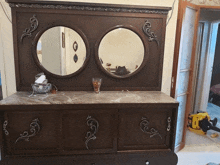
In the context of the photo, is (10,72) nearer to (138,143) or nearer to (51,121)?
(51,121)

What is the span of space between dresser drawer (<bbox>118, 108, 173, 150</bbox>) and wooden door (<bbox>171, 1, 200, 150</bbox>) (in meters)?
0.63

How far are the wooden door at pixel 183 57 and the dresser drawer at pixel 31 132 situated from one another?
4.99 ft

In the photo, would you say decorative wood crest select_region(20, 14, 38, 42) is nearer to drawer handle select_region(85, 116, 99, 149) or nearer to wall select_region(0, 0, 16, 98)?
wall select_region(0, 0, 16, 98)

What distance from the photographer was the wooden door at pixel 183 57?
1.98m

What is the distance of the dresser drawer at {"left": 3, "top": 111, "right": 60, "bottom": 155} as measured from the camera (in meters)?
1.44

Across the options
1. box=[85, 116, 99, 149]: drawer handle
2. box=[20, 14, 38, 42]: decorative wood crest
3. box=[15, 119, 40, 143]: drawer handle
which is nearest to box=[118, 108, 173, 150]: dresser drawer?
box=[85, 116, 99, 149]: drawer handle

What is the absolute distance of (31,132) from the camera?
4.82ft

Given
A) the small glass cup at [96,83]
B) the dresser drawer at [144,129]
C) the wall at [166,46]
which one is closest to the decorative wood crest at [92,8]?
the wall at [166,46]

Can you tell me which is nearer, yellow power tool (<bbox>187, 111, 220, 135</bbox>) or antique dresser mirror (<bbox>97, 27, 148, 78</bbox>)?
antique dresser mirror (<bbox>97, 27, 148, 78</bbox>)

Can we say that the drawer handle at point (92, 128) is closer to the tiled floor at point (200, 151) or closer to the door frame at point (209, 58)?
the tiled floor at point (200, 151)

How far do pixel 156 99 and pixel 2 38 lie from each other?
5.96 ft

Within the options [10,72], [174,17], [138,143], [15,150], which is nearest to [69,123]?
[15,150]

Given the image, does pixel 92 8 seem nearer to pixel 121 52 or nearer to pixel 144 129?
pixel 121 52

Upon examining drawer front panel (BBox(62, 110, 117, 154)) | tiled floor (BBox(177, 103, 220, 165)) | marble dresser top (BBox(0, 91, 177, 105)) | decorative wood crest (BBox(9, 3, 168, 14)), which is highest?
decorative wood crest (BBox(9, 3, 168, 14))
